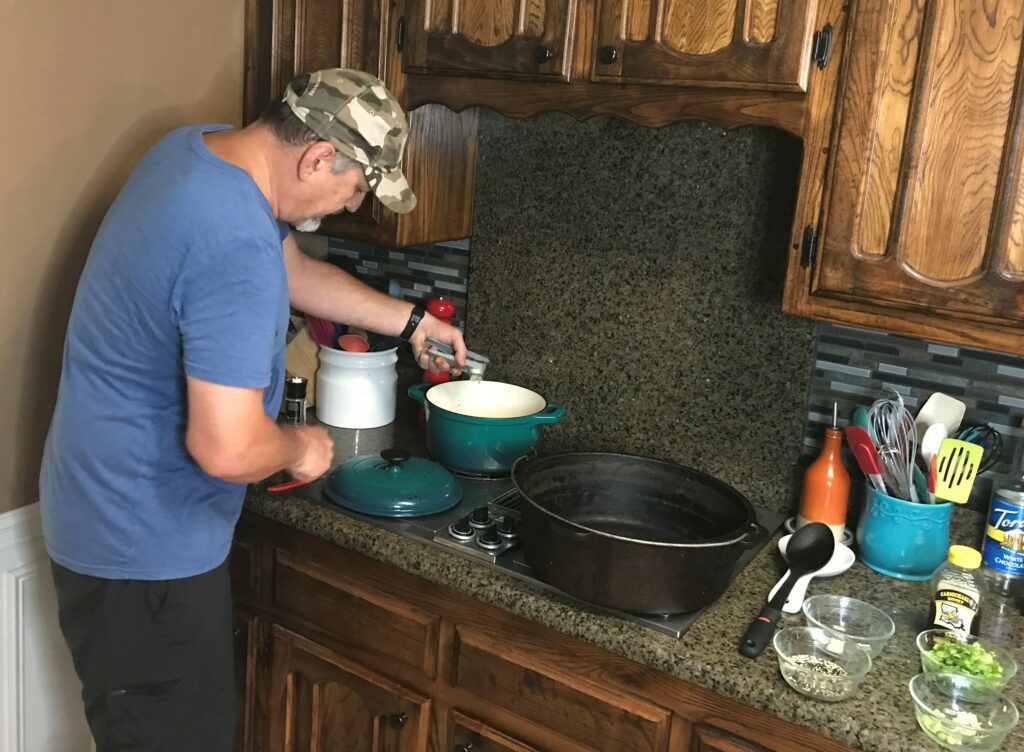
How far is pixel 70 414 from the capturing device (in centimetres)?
154

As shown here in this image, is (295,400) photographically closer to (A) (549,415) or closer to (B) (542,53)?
(A) (549,415)

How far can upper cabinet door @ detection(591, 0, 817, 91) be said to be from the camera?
145cm

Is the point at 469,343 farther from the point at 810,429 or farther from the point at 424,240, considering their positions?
the point at 810,429

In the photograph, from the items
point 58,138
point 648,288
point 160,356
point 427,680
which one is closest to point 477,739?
point 427,680

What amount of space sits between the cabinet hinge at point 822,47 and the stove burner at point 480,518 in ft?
3.10

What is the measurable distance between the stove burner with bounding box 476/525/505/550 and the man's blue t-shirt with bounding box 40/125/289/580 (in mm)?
428

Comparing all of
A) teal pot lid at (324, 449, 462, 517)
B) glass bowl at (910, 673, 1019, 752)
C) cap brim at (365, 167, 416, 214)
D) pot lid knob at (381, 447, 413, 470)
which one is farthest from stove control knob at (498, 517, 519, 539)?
glass bowl at (910, 673, 1019, 752)

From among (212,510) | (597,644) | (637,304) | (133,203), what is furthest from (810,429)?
(133,203)

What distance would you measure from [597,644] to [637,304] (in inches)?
30.7

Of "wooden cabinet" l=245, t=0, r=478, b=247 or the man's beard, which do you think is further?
"wooden cabinet" l=245, t=0, r=478, b=247

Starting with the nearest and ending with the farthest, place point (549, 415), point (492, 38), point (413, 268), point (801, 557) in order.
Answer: point (801, 557) < point (492, 38) < point (549, 415) < point (413, 268)

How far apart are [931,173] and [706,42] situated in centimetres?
40

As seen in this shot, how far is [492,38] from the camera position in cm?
172

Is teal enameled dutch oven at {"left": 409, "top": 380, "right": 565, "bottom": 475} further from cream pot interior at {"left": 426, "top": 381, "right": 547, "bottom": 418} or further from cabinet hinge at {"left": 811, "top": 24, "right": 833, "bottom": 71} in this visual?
cabinet hinge at {"left": 811, "top": 24, "right": 833, "bottom": 71}
